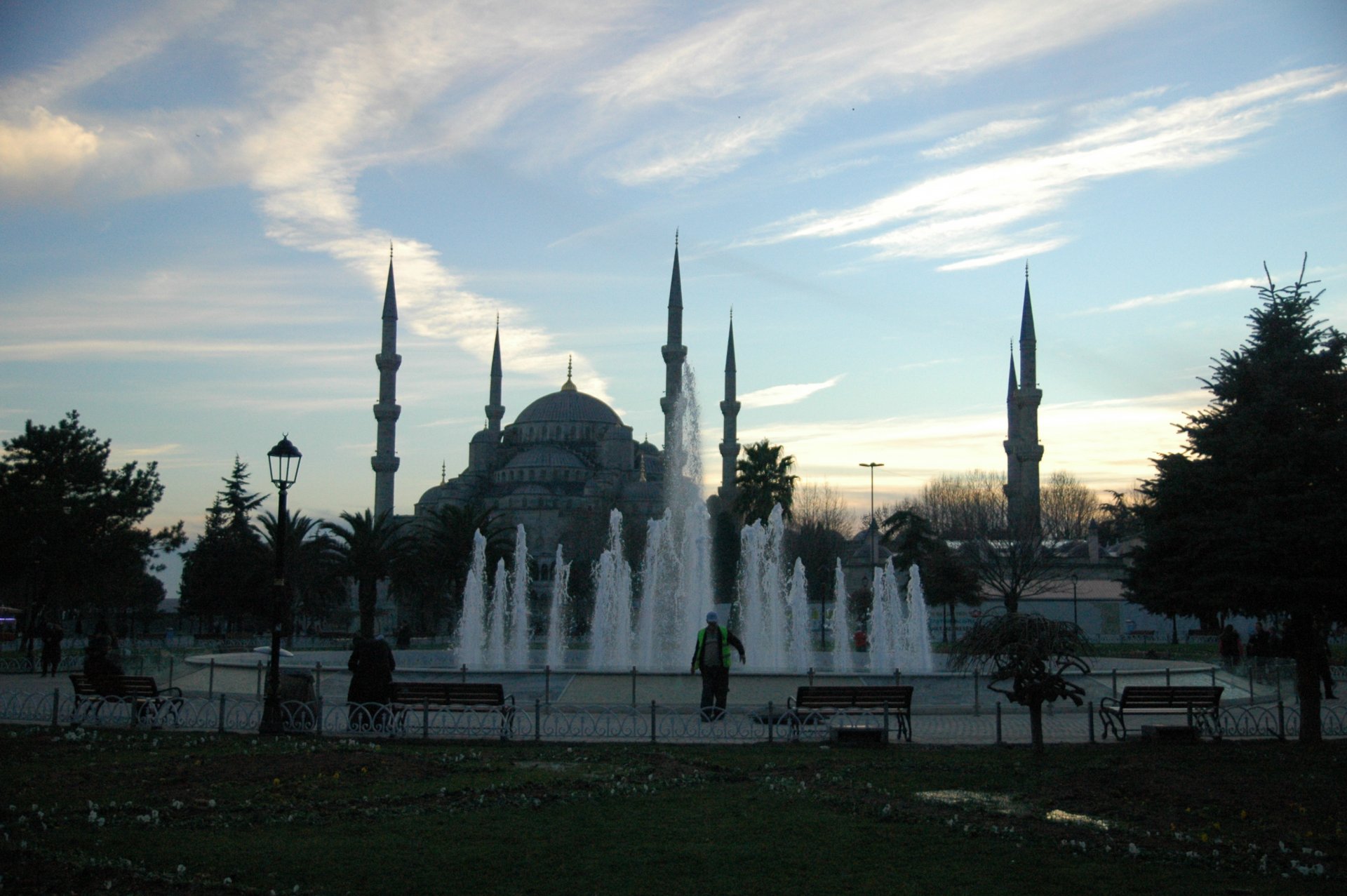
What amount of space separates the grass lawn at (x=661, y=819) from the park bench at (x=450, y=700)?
0.72 meters

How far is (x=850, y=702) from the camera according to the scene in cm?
1238

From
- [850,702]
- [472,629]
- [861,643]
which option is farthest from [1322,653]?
[472,629]

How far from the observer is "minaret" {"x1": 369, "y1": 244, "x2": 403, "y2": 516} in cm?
5538

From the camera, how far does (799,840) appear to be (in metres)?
7.13

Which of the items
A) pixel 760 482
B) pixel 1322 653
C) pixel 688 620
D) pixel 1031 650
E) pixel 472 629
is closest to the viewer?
pixel 1031 650

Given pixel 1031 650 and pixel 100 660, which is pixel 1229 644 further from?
pixel 100 660

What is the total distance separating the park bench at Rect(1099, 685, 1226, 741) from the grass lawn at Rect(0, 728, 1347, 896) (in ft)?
3.53

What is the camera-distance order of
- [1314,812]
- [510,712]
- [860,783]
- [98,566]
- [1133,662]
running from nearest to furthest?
1. [1314,812]
2. [860,783]
3. [510,712]
4. [1133,662]
5. [98,566]

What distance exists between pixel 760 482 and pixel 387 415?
19.3 meters

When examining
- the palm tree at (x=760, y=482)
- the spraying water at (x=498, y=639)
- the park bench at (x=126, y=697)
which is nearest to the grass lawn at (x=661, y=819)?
the park bench at (x=126, y=697)

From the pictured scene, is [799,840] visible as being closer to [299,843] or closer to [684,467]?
[299,843]

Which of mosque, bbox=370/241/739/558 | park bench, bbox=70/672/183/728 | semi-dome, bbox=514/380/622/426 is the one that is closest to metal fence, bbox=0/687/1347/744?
park bench, bbox=70/672/183/728

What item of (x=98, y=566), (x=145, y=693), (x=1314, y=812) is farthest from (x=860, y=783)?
(x=98, y=566)

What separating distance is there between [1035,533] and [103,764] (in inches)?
1401
